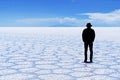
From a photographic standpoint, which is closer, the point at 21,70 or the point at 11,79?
the point at 11,79

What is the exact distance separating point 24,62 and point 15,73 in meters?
1.42

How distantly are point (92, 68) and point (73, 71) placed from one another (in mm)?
588

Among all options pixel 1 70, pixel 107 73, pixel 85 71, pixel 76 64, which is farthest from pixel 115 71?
pixel 1 70

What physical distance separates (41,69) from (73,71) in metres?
0.77

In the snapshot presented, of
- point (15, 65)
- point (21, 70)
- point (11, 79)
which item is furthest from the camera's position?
point (15, 65)

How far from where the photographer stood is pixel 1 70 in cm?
550

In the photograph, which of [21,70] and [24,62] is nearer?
[21,70]

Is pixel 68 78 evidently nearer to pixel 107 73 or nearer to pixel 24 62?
pixel 107 73

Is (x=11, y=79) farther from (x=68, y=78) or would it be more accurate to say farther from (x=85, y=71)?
(x=85, y=71)

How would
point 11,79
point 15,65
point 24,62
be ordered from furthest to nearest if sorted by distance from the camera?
point 24,62
point 15,65
point 11,79

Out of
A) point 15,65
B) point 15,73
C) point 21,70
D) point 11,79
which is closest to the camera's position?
point 11,79

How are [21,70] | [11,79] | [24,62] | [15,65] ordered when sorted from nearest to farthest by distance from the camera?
1. [11,79]
2. [21,70]
3. [15,65]
4. [24,62]

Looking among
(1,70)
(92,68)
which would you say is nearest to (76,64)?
(92,68)

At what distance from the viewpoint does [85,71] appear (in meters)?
5.39
